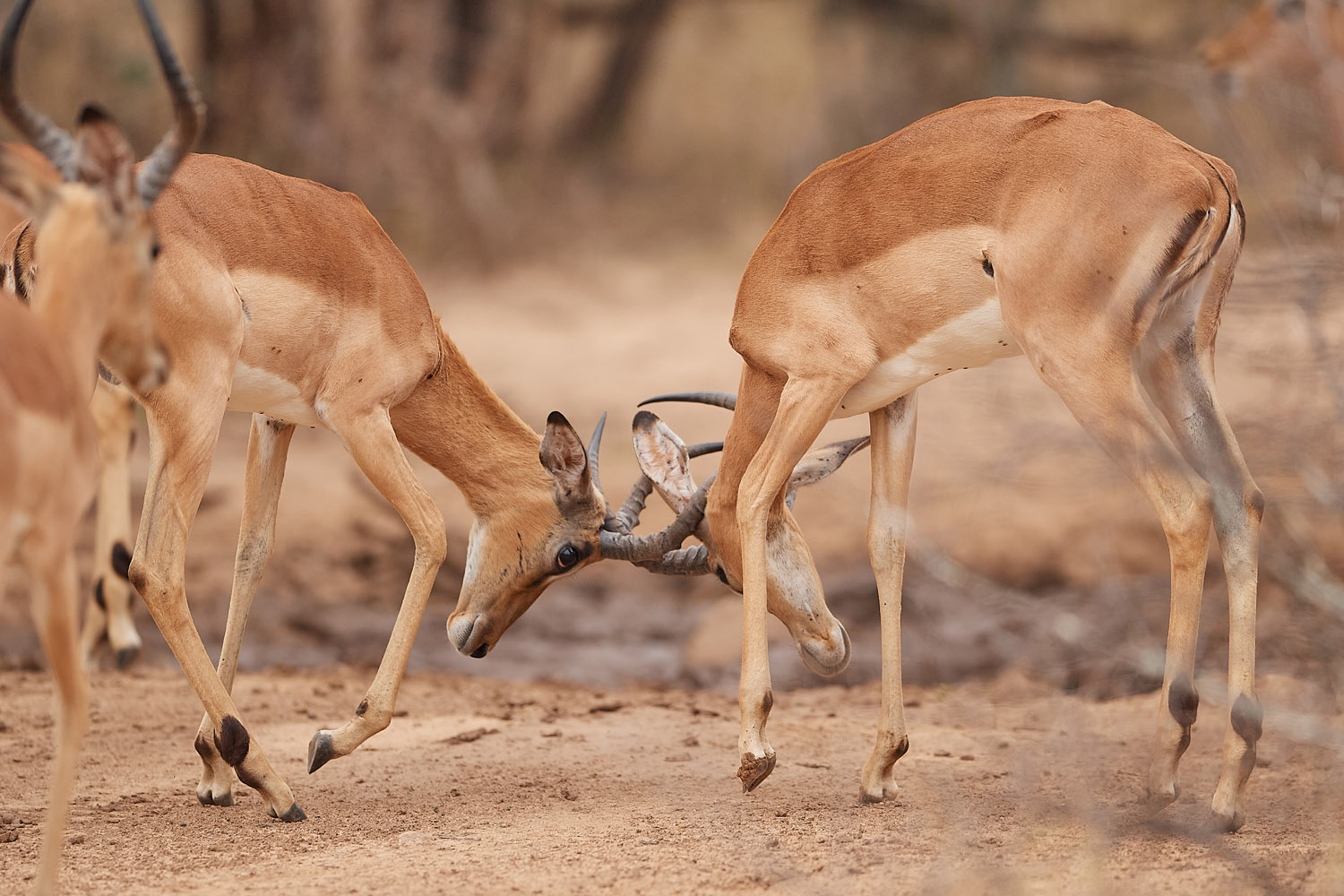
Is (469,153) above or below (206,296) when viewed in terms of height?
above

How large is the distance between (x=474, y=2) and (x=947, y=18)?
6.33 m

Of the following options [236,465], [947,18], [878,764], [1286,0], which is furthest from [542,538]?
[947,18]

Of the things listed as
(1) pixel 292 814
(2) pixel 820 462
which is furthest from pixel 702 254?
(1) pixel 292 814

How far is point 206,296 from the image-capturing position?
15.0 feet

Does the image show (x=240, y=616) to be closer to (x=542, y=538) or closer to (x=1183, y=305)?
(x=542, y=538)

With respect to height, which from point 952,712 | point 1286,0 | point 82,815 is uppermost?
point 1286,0

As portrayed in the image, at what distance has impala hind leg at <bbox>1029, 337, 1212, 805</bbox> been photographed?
4172mm

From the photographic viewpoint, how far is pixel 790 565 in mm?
5477

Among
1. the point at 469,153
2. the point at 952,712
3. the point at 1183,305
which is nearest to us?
the point at 1183,305

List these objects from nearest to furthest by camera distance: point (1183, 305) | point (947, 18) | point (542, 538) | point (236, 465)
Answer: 1. point (1183, 305)
2. point (542, 538)
3. point (236, 465)
4. point (947, 18)

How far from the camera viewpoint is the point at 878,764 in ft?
16.4

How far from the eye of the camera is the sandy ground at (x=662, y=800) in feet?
12.5

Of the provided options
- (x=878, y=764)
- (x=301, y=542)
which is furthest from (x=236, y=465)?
(x=878, y=764)

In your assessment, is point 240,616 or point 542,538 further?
point 542,538
